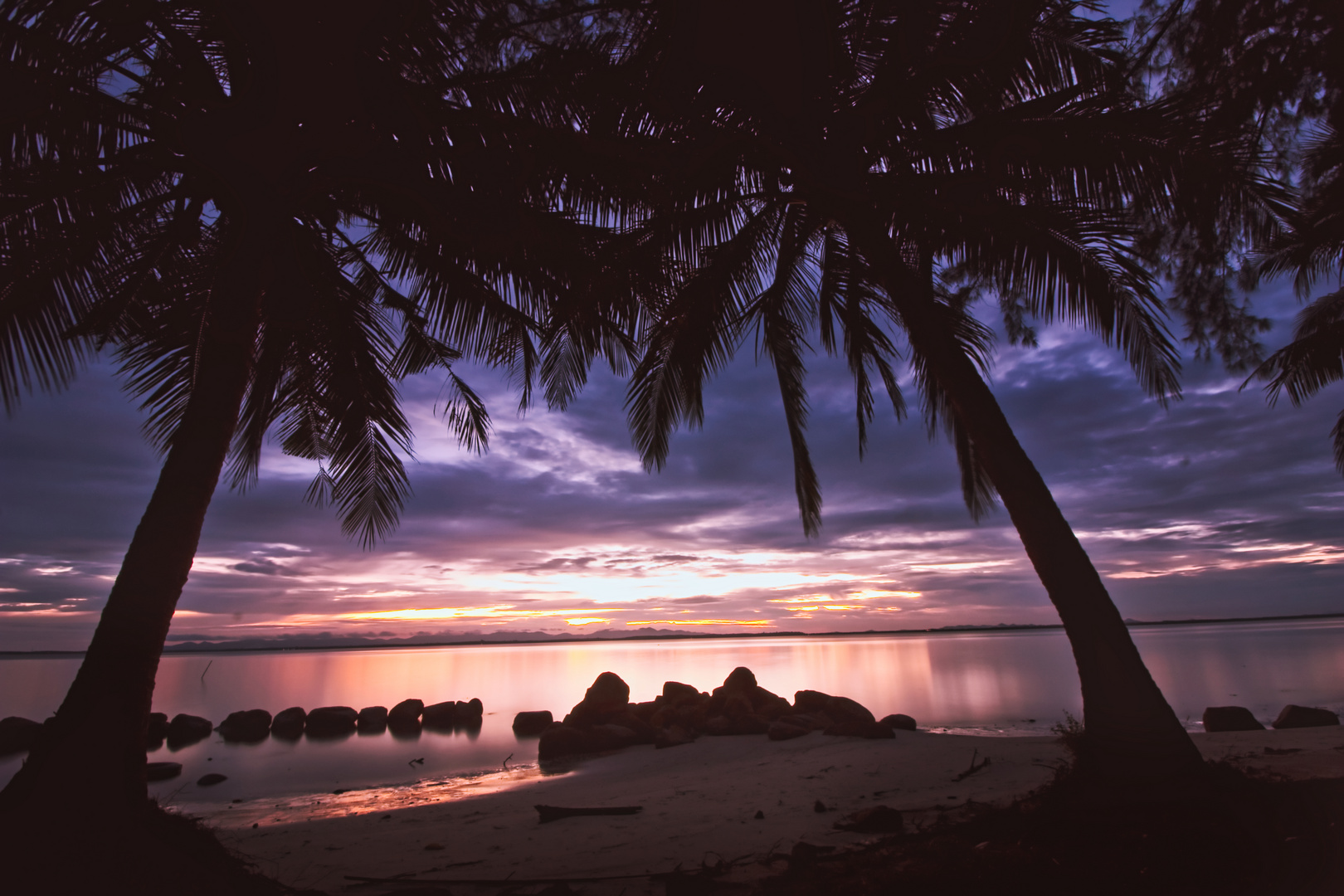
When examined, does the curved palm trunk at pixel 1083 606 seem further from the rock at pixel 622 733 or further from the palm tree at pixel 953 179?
the rock at pixel 622 733

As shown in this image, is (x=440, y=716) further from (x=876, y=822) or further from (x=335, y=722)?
(x=876, y=822)

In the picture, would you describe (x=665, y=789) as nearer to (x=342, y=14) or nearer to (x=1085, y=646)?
(x=1085, y=646)

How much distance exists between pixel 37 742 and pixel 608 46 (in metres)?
5.64

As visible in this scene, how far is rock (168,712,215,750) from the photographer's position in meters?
13.9

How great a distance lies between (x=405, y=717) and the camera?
1505 cm


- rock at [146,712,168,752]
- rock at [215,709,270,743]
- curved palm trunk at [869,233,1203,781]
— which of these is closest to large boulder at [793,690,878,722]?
curved palm trunk at [869,233,1203,781]

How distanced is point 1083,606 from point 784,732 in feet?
20.1

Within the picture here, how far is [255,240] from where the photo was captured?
3.83m

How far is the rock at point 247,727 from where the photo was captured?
47.4 feet

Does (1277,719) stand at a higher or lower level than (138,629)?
lower

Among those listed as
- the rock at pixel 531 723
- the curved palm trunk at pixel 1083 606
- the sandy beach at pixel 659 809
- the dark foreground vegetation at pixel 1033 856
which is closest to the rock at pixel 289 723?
the rock at pixel 531 723

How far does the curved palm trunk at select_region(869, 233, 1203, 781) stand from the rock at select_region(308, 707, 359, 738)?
49.9 feet

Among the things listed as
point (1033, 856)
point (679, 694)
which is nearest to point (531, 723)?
point (679, 694)

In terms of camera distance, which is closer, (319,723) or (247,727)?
(247,727)
